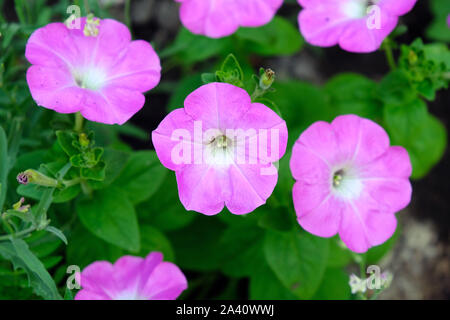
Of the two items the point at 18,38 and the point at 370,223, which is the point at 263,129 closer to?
the point at 370,223

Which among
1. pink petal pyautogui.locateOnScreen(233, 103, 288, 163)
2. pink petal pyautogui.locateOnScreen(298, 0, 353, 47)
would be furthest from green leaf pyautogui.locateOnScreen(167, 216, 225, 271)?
pink petal pyautogui.locateOnScreen(298, 0, 353, 47)

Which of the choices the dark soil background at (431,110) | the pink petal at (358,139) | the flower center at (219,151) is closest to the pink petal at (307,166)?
the pink petal at (358,139)

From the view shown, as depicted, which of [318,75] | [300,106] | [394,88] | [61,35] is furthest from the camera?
[318,75]

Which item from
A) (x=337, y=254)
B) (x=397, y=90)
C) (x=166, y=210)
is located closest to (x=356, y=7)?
(x=397, y=90)

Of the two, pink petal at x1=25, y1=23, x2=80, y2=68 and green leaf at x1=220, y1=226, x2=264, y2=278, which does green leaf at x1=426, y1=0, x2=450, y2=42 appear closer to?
green leaf at x1=220, y1=226, x2=264, y2=278

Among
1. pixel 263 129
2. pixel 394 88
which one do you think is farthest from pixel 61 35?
pixel 394 88

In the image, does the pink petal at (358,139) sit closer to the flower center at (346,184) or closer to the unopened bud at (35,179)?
the flower center at (346,184)
